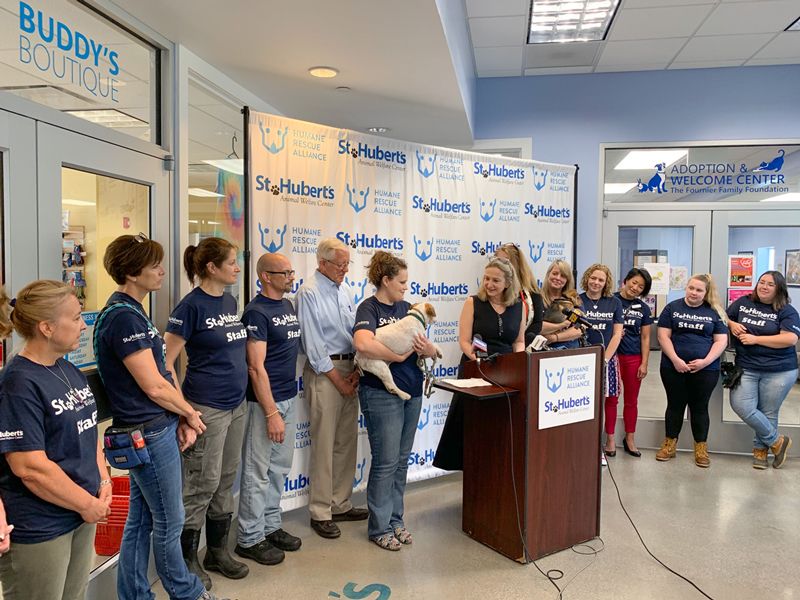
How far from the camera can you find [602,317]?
4.38 meters

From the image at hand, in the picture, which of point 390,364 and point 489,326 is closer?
point 390,364

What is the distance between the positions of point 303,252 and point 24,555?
80.8 inches

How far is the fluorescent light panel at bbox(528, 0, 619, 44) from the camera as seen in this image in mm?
3850

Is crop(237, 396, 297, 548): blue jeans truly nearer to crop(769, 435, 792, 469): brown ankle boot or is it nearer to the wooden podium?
the wooden podium

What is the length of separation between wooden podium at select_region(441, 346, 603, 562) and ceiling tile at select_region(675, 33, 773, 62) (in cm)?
297

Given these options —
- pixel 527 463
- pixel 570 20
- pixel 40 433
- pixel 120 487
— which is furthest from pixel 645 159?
pixel 40 433

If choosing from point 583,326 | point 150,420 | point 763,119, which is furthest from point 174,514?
point 763,119

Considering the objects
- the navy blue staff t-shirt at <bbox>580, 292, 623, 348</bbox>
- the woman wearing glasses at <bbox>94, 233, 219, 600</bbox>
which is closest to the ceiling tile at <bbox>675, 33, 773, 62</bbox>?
the navy blue staff t-shirt at <bbox>580, 292, 623, 348</bbox>

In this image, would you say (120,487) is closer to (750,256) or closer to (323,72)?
(323,72)

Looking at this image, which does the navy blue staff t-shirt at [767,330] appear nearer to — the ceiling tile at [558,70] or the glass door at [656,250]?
the glass door at [656,250]

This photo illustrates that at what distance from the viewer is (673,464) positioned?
14.6 feet

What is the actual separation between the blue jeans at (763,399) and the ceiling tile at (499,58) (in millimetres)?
3137

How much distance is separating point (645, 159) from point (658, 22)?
134 centimetres

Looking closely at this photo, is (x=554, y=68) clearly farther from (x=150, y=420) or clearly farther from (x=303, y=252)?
(x=150, y=420)
